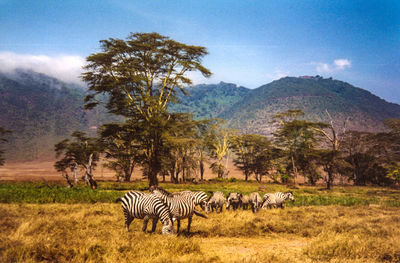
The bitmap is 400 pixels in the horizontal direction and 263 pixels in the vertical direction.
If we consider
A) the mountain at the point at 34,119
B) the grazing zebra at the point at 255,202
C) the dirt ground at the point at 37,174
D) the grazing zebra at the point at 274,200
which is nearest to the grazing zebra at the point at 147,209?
the grazing zebra at the point at 255,202

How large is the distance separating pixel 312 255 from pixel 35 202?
49.1 feet

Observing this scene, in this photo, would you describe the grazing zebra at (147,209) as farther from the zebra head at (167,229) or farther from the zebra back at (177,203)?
the zebra back at (177,203)

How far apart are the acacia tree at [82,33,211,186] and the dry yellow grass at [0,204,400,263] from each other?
44.4 ft

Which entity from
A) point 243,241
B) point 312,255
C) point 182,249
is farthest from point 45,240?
point 312,255

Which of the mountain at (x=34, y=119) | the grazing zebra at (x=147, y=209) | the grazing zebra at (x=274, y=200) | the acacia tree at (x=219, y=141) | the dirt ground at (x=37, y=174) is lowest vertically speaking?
the dirt ground at (x=37, y=174)

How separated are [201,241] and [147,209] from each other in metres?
1.97

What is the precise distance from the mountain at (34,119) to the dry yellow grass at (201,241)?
405 feet

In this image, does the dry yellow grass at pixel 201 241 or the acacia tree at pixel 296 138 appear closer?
the dry yellow grass at pixel 201 241

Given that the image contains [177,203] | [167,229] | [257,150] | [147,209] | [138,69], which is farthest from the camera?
[257,150]

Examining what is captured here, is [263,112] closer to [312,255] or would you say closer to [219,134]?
[219,134]

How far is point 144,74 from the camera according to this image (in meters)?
26.7

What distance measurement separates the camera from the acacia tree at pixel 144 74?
24.1m

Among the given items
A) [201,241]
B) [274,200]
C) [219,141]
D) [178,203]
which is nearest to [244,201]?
[274,200]

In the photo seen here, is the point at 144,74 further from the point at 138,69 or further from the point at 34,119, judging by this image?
the point at 34,119
